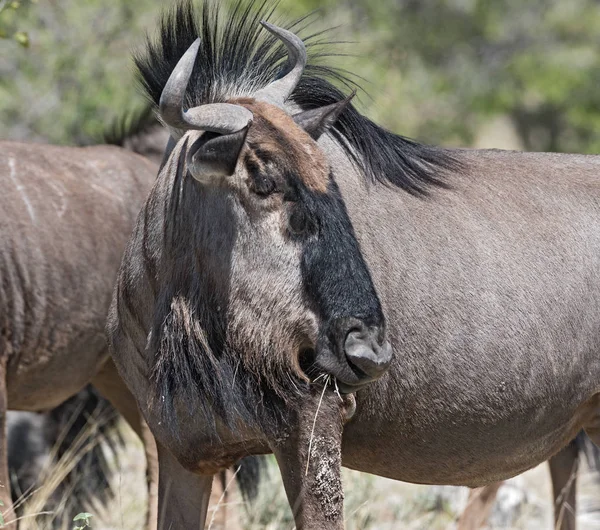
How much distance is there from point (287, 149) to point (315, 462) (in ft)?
3.15

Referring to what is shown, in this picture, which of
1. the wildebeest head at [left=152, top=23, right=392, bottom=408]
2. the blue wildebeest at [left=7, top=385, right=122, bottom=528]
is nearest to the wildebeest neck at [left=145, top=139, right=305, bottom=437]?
the wildebeest head at [left=152, top=23, right=392, bottom=408]

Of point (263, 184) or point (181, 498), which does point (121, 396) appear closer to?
point (181, 498)

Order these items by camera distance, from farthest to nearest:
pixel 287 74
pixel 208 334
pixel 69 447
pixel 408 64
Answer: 1. pixel 408 64
2. pixel 69 447
3. pixel 287 74
4. pixel 208 334

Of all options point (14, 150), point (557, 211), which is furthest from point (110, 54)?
point (557, 211)

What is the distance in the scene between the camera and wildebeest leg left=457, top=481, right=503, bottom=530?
515 centimetres

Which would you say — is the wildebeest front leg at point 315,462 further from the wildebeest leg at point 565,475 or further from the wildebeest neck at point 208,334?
the wildebeest leg at point 565,475

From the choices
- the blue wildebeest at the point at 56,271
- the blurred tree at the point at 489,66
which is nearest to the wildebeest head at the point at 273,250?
the blue wildebeest at the point at 56,271

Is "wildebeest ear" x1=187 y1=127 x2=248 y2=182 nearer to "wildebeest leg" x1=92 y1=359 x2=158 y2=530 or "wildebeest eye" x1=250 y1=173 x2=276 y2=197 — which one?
"wildebeest eye" x1=250 y1=173 x2=276 y2=197

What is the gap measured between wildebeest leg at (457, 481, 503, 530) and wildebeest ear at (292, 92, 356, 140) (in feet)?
8.52

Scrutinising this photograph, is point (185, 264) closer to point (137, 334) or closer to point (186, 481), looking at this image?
point (137, 334)

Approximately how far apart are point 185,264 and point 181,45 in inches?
35.8

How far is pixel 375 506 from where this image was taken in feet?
19.0

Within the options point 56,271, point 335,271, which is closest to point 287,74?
point 335,271

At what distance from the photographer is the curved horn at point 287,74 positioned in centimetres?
330
